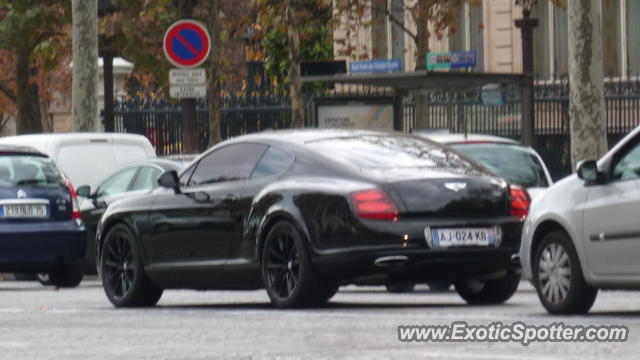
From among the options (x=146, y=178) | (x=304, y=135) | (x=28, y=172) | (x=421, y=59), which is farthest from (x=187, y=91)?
(x=304, y=135)

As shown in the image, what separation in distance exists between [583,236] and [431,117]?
19768 millimetres

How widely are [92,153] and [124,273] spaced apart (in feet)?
25.8

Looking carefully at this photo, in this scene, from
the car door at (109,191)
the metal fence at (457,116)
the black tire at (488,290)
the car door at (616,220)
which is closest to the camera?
the car door at (616,220)

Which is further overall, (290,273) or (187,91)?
(187,91)

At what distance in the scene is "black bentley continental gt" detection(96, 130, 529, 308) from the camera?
14.8 metres

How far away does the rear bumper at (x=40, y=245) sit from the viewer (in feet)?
68.9

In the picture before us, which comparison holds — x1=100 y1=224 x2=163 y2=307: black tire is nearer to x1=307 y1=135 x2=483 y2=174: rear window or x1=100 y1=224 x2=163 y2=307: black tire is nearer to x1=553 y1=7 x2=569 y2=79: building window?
x1=307 y1=135 x2=483 y2=174: rear window

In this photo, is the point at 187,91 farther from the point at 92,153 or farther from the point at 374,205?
the point at 374,205

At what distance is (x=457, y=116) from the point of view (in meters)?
33.1

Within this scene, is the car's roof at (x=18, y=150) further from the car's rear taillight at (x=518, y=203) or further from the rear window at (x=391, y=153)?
the car's rear taillight at (x=518, y=203)

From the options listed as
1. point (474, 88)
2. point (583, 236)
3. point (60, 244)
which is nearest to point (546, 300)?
point (583, 236)

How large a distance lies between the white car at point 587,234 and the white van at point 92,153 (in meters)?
10.9

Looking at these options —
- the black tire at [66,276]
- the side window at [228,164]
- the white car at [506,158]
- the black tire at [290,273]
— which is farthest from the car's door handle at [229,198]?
the black tire at [66,276]

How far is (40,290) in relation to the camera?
21688mm
